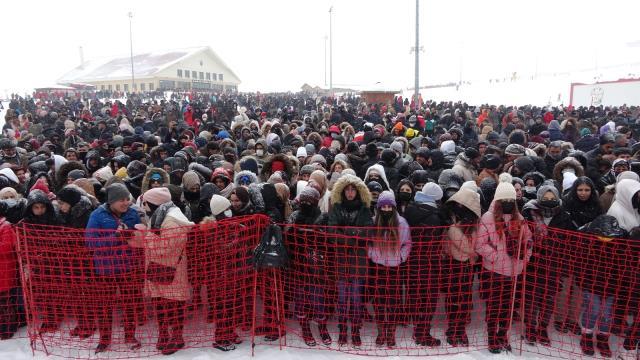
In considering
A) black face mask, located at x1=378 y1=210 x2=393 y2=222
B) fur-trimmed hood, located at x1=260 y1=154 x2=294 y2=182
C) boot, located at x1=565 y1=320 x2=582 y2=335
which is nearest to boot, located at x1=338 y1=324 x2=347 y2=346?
black face mask, located at x1=378 y1=210 x2=393 y2=222

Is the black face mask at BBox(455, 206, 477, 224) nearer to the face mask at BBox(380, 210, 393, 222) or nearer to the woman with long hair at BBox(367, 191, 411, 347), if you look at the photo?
the woman with long hair at BBox(367, 191, 411, 347)

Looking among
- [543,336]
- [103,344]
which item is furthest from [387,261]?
[103,344]

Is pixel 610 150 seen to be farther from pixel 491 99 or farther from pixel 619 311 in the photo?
pixel 491 99

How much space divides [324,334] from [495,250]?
178cm

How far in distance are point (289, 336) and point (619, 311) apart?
120 inches

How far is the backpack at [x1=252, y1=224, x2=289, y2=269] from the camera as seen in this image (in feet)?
12.8

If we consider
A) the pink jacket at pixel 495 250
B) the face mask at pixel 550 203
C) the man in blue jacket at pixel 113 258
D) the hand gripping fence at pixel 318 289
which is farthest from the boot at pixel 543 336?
the man in blue jacket at pixel 113 258

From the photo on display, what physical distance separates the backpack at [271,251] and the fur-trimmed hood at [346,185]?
0.69m

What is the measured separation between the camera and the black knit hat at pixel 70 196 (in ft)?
14.6

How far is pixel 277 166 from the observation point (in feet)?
21.3

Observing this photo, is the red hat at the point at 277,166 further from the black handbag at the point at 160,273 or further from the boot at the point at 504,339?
the boot at the point at 504,339

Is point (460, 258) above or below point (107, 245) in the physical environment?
below

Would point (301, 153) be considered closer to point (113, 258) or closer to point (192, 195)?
point (192, 195)

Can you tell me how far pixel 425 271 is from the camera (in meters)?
4.34
